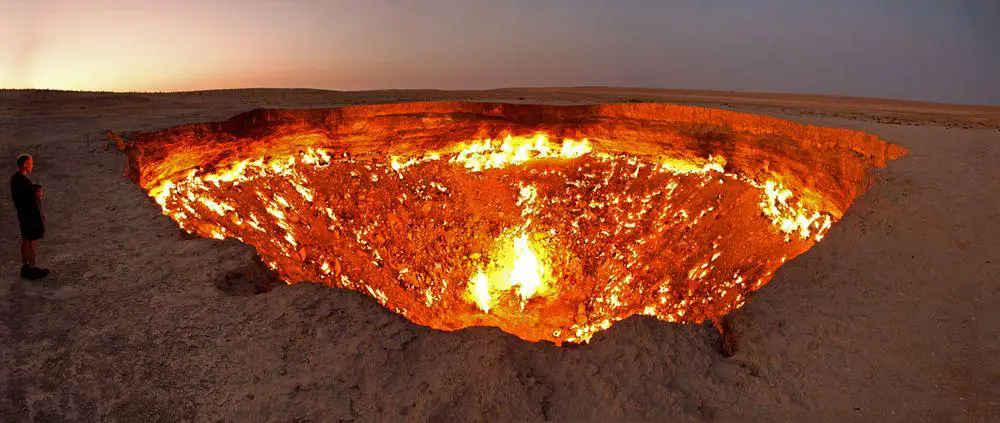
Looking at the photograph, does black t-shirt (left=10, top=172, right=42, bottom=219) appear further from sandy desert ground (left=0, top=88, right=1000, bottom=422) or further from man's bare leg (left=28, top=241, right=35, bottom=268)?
sandy desert ground (left=0, top=88, right=1000, bottom=422)

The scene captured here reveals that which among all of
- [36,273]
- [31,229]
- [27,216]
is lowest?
[36,273]

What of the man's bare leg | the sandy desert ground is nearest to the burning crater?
the sandy desert ground

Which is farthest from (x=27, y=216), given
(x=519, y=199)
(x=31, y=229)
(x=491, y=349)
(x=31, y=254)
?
(x=519, y=199)

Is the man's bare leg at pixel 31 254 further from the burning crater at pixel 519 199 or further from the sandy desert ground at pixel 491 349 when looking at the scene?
the burning crater at pixel 519 199

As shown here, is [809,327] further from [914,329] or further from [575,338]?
[575,338]

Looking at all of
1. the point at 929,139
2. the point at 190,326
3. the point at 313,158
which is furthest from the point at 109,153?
the point at 929,139

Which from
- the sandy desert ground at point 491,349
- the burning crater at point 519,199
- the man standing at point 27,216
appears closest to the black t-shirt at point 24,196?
the man standing at point 27,216

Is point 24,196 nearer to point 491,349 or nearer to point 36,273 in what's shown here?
point 36,273
